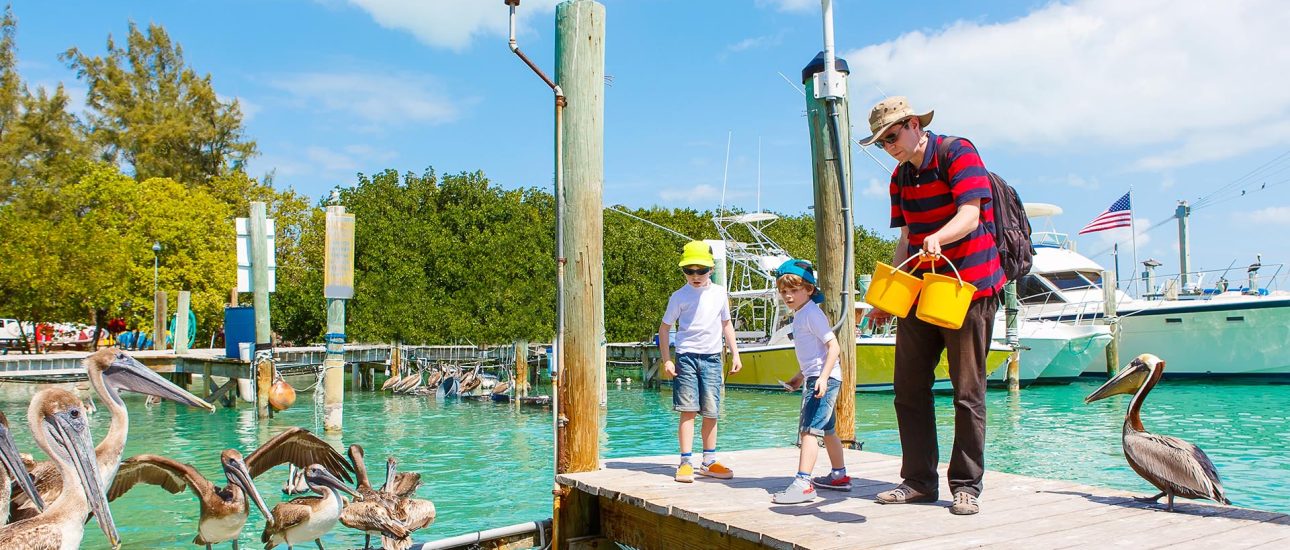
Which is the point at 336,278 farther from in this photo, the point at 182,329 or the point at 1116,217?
the point at 1116,217

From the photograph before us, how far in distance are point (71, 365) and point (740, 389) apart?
18.5 meters

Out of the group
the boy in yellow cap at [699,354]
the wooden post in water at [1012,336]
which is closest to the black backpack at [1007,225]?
the boy in yellow cap at [699,354]

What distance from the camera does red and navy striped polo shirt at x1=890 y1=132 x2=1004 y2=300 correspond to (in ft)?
14.6

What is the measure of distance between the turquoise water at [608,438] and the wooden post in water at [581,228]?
145cm

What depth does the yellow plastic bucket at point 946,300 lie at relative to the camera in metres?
4.30

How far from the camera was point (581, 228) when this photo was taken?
6312 millimetres

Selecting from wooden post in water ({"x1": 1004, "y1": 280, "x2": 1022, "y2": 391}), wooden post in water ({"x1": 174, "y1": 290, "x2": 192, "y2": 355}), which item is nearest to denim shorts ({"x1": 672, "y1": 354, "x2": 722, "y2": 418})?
wooden post in water ({"x1": 1004, "y1": 280, "x2": 1022, "y2": 391})

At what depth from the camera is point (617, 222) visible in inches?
1686

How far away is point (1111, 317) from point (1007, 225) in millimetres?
25633

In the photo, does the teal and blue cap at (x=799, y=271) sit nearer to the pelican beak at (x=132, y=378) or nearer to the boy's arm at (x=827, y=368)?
the boy's arm at (x=827, y=368)

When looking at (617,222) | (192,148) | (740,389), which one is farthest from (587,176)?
(192,148)

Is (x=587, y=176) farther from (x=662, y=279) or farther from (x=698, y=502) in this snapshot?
(x=662, y=279)

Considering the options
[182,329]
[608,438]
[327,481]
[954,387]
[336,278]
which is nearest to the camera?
[954,387]

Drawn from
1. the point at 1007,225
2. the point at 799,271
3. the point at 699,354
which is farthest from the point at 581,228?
the point at 1007,225
